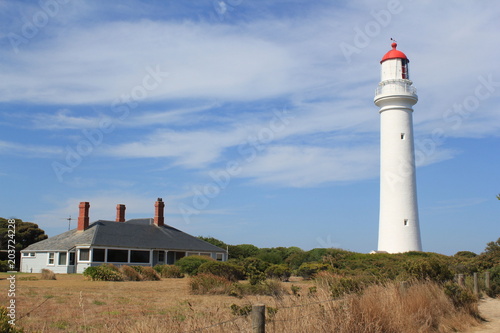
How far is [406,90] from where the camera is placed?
31.6 metres

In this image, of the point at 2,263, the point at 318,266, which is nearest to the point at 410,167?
the point at 318,266

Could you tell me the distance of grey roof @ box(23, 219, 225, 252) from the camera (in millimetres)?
35031

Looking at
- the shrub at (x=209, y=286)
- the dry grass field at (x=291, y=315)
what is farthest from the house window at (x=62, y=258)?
the dry grass field at (x=291, y=315)

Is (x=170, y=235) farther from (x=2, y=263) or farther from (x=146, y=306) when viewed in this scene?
(x=146, y=306)

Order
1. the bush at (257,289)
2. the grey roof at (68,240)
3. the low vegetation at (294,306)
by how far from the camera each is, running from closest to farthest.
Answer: the low vegetation at (294,306), the bush at (257,289), the grey roof at (68,240)

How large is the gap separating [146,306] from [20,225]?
3649 centimetres

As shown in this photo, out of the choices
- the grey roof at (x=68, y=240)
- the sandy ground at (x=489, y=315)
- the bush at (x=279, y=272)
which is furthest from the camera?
the grey roof at (x=68, y=240)

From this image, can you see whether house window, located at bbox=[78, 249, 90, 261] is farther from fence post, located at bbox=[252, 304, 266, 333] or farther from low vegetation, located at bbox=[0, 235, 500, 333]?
fence post, located at bbox=[252, 304, 266, 333]

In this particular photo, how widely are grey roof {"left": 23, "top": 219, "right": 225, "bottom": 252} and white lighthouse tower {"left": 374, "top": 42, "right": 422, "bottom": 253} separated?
1635 cm

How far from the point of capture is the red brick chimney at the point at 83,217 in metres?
37.0

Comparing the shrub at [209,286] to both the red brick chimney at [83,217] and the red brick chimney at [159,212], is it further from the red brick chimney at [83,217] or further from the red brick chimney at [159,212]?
the red brick chimney at [159,212]

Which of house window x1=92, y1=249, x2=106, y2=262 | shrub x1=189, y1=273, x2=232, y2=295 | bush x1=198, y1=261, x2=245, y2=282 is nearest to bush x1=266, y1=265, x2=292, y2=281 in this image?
bush x1=198, y1=261, x2=245, y2=282

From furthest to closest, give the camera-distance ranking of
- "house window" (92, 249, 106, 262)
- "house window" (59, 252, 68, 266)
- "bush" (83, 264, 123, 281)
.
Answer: "house window" (59, 252, 68, 266) < "house window" (92, 249, 106, 262) < "bush" (83, 264, 123, 281)

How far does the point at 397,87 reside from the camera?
31484mm
